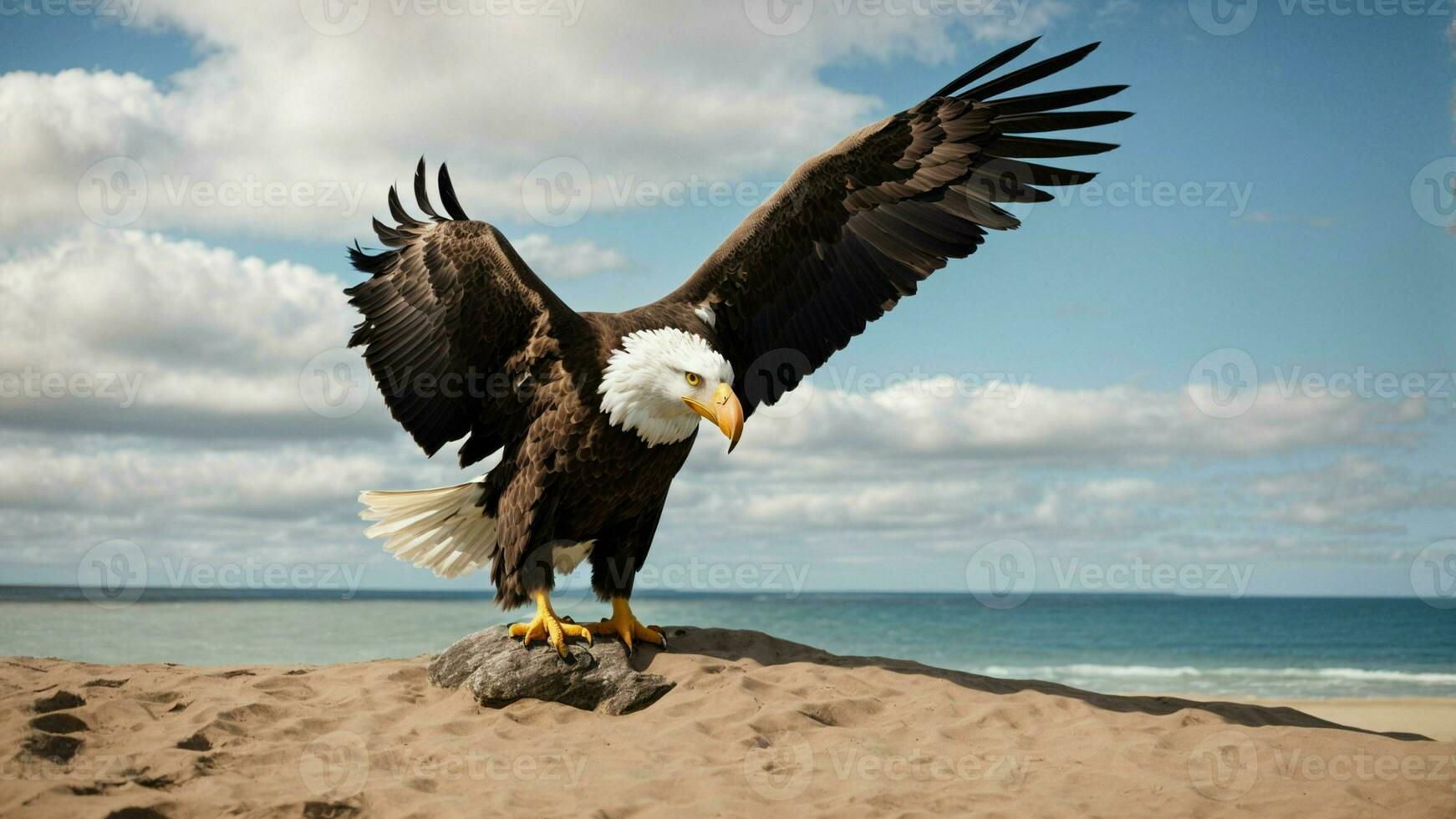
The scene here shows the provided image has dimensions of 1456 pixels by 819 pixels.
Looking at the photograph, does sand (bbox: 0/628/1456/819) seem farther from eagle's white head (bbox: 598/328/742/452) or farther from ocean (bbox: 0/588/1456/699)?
ocean (bbox: 0/588/1456/699)

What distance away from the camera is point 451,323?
195 inches

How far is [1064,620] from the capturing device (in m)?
34.8

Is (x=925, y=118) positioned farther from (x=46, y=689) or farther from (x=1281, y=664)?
(x=1281, y=664)

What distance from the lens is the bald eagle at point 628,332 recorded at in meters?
4.75

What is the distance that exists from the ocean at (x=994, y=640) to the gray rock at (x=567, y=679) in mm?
5684

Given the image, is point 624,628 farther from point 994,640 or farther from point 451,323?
point 994,640

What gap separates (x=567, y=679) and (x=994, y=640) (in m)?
22.7

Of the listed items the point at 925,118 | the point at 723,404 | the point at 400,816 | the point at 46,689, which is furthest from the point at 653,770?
the point at 925,118

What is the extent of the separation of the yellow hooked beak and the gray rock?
134 centimetres

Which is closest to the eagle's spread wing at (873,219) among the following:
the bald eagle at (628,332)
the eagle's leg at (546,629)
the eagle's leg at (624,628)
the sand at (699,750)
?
the bald eagle at (628,332)

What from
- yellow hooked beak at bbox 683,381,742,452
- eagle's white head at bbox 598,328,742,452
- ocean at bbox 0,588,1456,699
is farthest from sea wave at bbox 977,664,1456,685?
yellow hooked beak at bbox 683,381,742,452

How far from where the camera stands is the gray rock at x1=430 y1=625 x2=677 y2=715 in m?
4.74

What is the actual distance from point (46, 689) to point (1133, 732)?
499 cm

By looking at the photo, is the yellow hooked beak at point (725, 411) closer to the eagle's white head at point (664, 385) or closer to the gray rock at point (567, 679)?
the eagle's white head at point (664, 385)
